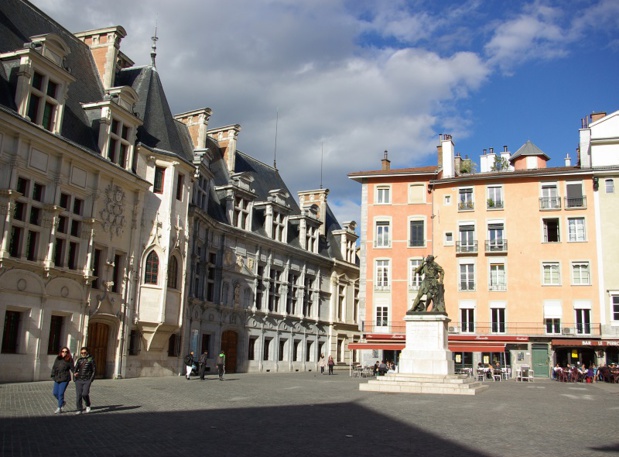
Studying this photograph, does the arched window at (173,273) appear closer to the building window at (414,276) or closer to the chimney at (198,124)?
the chimney at (198,124)

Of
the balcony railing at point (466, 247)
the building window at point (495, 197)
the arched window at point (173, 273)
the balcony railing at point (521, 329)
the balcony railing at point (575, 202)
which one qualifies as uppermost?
the building window at point (495, 197)

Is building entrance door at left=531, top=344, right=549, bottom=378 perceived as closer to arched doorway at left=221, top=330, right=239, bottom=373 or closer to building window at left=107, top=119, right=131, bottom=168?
arched doorway at left=221, top=330, right=239, bottom=373

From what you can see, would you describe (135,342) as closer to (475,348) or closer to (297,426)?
(297,426)

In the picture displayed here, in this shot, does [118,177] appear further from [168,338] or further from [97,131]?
[168,338]

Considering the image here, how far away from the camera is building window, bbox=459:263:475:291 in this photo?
139ft

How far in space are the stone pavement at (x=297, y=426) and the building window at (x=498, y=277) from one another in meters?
22.5

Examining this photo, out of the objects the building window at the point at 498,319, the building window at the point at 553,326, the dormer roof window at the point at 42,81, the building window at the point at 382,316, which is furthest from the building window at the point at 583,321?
the dormer roof window at the point at 42,81

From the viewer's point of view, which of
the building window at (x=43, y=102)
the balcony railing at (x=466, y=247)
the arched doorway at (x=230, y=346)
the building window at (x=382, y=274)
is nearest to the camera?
the building window at (x=43, y=102)

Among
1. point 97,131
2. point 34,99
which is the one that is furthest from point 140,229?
point 34,99

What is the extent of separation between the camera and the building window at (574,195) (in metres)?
41.3

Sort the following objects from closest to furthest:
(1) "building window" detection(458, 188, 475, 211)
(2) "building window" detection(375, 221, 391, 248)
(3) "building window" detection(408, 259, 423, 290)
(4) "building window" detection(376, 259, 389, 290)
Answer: (1) "building window" detection(458, 188, 475, 211), (3) "building window" detection(408, 259, 423, 290), (4) "building window" detection(376, 259, 389, 290), (2) "building window" detection(375, 221, 391, 248)

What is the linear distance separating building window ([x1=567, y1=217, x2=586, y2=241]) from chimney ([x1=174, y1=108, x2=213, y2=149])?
24.6 meters

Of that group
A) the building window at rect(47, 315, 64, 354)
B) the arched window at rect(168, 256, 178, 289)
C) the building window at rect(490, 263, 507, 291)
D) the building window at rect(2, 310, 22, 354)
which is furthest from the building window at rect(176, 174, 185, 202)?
the building window at rect(490, 263, 507, 291)

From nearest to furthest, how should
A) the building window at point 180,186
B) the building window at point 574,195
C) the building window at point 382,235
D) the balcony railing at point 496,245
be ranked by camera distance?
the building window at point 180,186
the building window at point 574,195
the balcony railing at point 496,245
the building window at point 382,235
